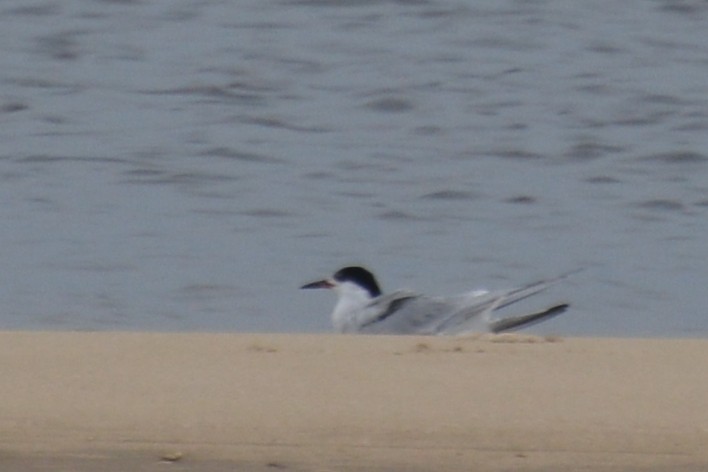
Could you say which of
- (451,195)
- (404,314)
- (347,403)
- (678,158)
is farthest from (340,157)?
(347,403)

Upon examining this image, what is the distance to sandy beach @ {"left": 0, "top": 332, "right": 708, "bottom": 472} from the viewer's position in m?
4.59

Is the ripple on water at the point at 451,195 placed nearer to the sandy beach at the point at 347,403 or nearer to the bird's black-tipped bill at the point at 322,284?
the bird's black-tipped bill at the point at 322,284

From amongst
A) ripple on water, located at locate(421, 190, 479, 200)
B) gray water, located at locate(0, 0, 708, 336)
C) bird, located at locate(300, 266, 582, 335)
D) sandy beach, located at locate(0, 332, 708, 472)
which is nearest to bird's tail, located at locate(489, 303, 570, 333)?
bird, located at locate(300, 266, 582, 335)

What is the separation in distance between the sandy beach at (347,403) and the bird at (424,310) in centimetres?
141

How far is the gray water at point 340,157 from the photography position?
26.1 ft

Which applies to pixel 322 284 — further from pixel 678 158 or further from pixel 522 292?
pixel 678 158

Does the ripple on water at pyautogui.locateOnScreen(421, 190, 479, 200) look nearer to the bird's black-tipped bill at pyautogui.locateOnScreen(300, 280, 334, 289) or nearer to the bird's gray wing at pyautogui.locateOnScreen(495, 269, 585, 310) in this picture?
the bird's black-tipped bill at pyautogui.locateOnScreen(300, 280, 334, 289)

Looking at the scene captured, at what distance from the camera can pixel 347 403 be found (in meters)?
5.05

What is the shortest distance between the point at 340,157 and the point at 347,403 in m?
5.02

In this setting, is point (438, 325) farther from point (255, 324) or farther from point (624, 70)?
point (624, 70)

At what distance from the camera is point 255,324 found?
7.45 metres

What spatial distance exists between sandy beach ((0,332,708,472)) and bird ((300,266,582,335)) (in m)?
1.41

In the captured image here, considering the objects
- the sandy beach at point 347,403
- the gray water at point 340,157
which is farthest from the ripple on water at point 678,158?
the sandy beach at point 347,403

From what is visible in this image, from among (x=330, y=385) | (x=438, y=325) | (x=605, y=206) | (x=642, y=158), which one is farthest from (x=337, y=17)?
(x=330, y=385)
